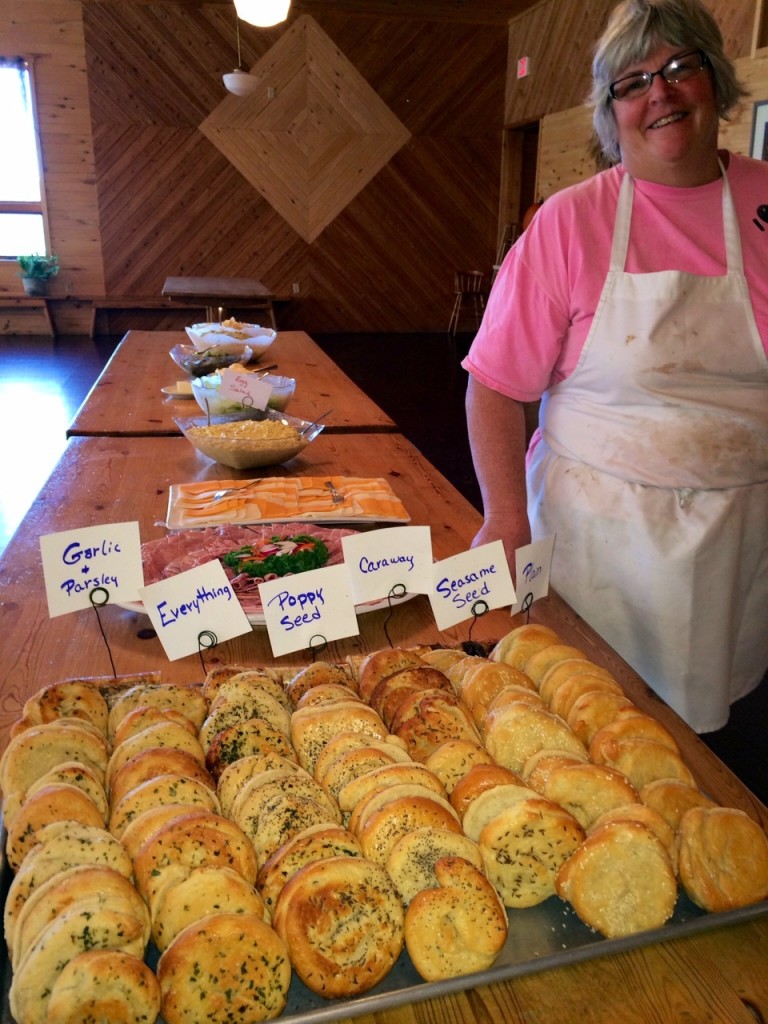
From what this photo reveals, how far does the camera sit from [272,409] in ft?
8.74

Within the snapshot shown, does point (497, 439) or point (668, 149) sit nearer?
point (668, 149)

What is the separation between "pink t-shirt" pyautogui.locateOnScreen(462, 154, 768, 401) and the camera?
1662 millimetres

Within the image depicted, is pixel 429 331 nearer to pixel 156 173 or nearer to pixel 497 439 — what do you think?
pixel 156 173

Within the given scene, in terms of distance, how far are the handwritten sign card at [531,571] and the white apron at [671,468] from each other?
1.51 feet

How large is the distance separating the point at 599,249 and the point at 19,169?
10.5 meters

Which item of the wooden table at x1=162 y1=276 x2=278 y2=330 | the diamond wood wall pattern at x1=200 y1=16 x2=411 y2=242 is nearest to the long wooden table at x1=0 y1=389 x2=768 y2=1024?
the wooden table at x1=162 y1=276 x2=278 y2=330

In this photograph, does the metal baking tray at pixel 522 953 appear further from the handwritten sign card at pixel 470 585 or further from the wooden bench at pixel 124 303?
the wooden bench at pixel 124 303

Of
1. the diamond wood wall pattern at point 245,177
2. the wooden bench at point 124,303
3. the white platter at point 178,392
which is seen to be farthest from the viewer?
the wooden bench at point 124,303

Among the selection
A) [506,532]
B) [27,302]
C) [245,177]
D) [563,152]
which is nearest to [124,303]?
[27,302]

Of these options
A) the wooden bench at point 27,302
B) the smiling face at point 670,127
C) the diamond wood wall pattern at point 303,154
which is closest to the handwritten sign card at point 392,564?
the smiling face at point 670,127

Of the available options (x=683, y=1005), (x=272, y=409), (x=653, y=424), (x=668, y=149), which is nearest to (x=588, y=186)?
(x=668, y=149)

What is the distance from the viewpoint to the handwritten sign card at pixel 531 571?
125 centimetres

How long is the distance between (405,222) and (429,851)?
36.0 ft

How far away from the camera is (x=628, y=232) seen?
1.67m
